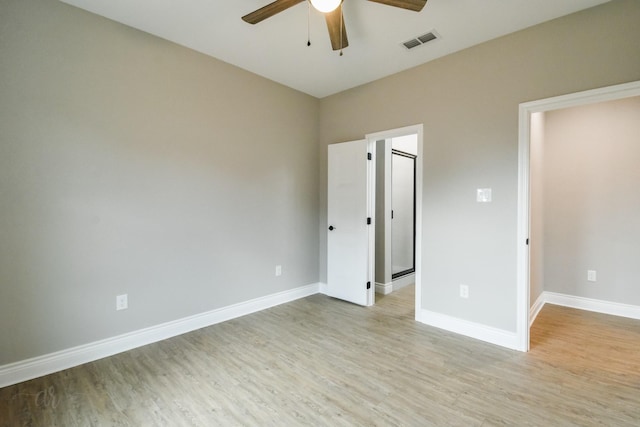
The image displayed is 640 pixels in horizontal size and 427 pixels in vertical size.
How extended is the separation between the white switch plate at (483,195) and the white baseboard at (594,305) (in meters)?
1.99

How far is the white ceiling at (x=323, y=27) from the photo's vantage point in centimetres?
220

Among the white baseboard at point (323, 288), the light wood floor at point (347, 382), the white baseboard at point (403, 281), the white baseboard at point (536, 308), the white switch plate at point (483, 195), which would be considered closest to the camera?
the light wood floor at point (347, 382)

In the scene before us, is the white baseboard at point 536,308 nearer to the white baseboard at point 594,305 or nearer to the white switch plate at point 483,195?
the white baseboard at point 594,305

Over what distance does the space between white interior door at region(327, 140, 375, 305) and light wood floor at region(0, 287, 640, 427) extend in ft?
2.53

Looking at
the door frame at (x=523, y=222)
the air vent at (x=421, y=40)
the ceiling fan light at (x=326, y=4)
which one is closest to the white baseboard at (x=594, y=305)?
the door frame at (x=523, y=222)

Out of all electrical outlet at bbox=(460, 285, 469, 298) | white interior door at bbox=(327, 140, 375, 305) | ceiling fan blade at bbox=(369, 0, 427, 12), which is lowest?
electrical outlet at bbox=(460, 285, 469, 298)

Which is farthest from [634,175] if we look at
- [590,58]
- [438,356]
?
[438,356]

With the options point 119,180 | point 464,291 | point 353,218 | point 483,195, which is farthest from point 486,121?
point 119,180

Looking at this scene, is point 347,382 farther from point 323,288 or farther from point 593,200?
point 593,200

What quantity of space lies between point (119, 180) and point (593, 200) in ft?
16.4

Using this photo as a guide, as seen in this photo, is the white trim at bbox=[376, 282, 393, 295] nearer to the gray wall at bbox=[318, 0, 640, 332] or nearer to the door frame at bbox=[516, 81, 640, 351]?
the gray wall at bbox=[318, 0, 640, 332]

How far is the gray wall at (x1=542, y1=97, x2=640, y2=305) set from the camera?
3.19 m

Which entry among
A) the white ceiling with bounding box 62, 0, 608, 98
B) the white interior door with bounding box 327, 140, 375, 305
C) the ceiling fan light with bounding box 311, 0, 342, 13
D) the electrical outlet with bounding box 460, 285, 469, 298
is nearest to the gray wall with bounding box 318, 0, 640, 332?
the electrical outlet with bounding box 460, 285, 469, 298

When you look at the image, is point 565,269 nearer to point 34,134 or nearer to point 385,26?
point 385,26
